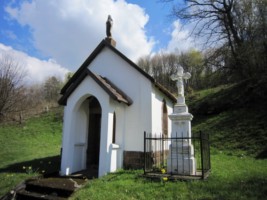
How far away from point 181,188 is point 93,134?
5950 mm

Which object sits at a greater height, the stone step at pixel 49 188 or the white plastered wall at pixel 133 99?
the white plastered wall at pixel 133 99

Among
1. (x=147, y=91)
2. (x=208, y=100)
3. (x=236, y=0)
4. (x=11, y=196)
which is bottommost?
(x=11, y=196)

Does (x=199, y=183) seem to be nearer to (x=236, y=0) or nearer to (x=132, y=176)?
(x=132, y=176)

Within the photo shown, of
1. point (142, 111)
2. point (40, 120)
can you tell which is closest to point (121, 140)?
point (142, 111)

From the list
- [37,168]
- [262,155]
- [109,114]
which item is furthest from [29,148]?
[262,155]

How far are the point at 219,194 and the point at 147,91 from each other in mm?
5693

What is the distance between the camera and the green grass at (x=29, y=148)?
10.2 m

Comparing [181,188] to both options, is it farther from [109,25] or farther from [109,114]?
[109,25]

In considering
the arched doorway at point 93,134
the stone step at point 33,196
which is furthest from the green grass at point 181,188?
the arched doorway at point 93,134

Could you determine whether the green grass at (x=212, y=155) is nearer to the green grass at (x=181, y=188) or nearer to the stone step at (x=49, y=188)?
the green grass at (x=181, y=188)

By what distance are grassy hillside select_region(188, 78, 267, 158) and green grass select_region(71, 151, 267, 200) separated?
5642 millimetres

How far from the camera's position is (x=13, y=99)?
15.2m

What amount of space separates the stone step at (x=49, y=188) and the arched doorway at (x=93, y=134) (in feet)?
8.82

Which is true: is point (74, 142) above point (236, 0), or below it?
below
